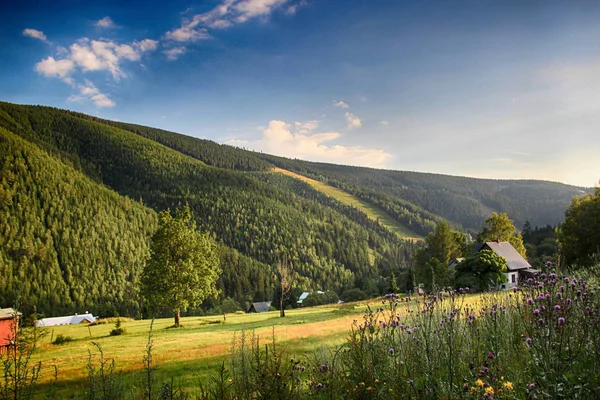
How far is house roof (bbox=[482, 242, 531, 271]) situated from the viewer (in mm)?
48525

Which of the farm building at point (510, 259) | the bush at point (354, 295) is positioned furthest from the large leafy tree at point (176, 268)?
the bush at point (354, 295)

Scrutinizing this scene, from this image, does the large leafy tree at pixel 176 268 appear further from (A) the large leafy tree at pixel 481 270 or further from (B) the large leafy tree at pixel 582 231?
(B) the large leafy tree at pixel 582 231

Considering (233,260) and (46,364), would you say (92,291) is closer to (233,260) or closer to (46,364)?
(233,260)

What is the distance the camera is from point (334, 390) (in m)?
5.15

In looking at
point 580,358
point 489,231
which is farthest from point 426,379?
point 489,231

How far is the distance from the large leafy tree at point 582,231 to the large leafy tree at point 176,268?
115 feet

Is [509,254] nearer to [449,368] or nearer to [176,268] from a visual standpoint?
[176,268]

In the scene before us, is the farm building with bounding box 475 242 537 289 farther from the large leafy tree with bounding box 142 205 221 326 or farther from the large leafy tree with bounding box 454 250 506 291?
the large leafy tree with bounding box 142 205 221 326

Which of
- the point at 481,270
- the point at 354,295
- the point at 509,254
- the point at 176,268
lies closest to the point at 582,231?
the point at 481,270

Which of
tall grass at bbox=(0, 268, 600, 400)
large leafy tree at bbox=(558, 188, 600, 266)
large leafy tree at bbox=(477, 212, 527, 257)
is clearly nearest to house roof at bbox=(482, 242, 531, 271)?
large leafy tree at bbox=(477, 212, 527, 257)

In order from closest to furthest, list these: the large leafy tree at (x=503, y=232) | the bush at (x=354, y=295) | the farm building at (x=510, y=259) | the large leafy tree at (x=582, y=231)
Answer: the large leafy tree at (x=582, y=231) < the farm building at (x=510, y=259) < the large leafy tree at (x=503, y=232) < the bush at (x=354, y=295)

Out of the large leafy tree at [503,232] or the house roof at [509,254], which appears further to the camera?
the large leafy tree at [503,232]

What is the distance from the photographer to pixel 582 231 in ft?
109

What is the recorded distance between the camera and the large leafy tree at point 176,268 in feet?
119
